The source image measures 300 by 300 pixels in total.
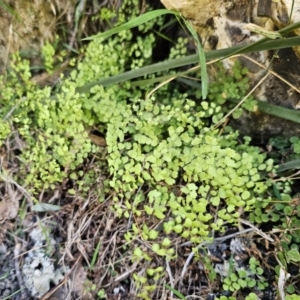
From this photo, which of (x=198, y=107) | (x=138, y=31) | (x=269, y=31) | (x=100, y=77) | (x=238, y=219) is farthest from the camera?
(x=138, y=31)

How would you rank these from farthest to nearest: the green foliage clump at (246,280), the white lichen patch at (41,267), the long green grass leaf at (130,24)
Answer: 1. the white lichen patch at (41,267)
2. the green foliage clump at (246,280)
3. the long green grass leaf at (130,24)

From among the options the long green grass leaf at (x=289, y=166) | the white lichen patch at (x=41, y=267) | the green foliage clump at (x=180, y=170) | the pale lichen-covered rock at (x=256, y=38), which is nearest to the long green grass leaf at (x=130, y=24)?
the pale lichen-covered rock at (x=256, y=38)

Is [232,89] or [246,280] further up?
[232,89]

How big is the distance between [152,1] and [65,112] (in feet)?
2.08

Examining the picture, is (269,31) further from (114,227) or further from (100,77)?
(114,227)

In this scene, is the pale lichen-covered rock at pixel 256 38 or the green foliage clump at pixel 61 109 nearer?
the pale lichen-covered rock at pixel 256 38

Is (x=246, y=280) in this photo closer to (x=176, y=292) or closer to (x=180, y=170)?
(x=176, y=292)

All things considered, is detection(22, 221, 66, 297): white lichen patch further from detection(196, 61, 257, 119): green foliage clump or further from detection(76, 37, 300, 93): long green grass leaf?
detection(196, 61, 257, 119): green foliage clump

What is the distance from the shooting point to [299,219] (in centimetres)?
156

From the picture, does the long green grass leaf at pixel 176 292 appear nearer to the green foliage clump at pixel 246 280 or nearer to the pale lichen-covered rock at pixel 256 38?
the green foliage clump at pixel 246 280

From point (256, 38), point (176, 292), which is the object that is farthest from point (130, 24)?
point (176, 292)

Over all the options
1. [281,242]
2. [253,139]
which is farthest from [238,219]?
[253,139]

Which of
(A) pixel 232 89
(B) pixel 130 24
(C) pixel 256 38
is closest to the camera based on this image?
(B) pixel 130 24

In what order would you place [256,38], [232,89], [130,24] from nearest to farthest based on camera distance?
[130,24]
[256,38]
[232,89]
